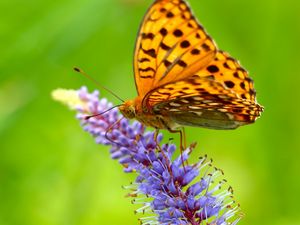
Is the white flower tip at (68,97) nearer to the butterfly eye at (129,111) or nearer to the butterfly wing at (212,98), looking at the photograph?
the butterfly eye at (129,111)

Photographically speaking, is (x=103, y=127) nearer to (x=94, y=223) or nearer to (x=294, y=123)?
(x=94, y=223)

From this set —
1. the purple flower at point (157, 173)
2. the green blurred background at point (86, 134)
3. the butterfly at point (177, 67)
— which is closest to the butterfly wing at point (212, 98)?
the butterfly at point (177, 67)

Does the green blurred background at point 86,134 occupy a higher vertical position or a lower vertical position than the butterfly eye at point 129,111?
higher

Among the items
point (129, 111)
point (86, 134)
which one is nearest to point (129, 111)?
point (129, 111)

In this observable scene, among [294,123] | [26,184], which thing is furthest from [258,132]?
[26,184]

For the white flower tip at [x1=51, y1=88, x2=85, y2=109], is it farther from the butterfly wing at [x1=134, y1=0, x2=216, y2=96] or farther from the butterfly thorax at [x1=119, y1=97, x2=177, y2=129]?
the butterfly wing at [x1=134, y1=0, x2=216, y2=96]
